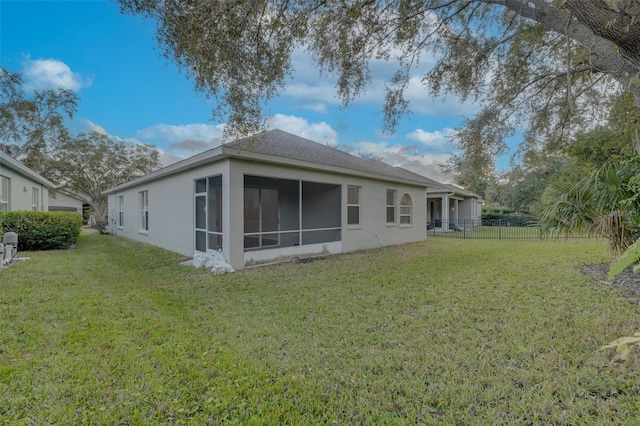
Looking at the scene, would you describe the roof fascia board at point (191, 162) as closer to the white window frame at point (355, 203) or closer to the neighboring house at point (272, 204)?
the neighboring house at point (272, 204)

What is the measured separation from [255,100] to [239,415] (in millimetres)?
5143

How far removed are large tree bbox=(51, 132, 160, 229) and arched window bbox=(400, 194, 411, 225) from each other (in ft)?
78.9

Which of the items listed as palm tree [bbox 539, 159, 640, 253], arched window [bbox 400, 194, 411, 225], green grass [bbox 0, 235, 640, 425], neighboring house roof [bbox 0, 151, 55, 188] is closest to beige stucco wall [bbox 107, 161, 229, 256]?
green grass [bbox 0, 235, 640, 425]

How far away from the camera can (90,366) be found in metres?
3.09

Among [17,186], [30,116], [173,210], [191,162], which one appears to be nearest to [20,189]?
[17,186]

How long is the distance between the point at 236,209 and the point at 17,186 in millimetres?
11273

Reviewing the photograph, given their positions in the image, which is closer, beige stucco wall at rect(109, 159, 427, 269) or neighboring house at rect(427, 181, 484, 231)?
beige stucco wall at rect(109, 159, 427, 269)

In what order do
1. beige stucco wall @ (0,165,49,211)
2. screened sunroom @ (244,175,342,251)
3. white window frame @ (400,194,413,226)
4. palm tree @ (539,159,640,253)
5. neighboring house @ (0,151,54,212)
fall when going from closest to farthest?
palm tree @ (539,159,640,253), screened sunroom @ (244,175,342,251), neighboring house @ (0,151,54,212), beige stucco wall @ (0,165,49,211), white window frame @ (400,194,413,226)

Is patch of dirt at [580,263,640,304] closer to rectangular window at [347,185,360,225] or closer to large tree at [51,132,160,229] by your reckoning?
rectangular window at [347,185,360,225]

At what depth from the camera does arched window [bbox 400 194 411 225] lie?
1398 centimetres

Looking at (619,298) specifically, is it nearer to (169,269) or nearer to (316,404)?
(316,404)

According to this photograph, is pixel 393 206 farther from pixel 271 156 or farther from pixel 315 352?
pixel 315 352

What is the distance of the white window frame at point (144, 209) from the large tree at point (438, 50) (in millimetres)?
9743

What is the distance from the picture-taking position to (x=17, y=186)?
12.5 meters
